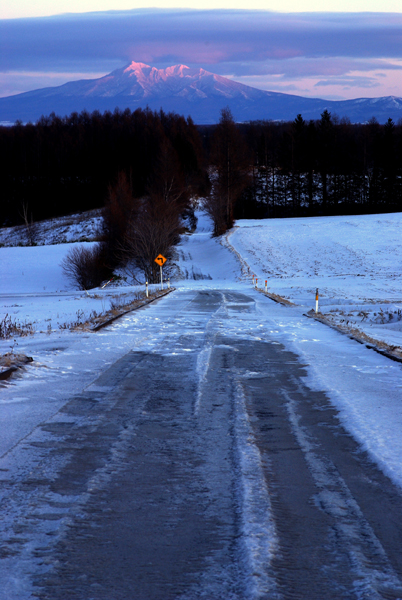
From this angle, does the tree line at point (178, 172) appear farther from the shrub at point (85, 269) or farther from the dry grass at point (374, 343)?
the dry grass at point (374, 343)

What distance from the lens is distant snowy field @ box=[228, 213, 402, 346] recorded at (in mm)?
24125

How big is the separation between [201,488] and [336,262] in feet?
159

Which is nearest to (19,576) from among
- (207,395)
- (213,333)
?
(207,395)

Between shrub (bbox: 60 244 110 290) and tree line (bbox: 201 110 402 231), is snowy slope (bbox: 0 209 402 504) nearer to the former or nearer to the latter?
shrub (bbox: 60 244 110 290)

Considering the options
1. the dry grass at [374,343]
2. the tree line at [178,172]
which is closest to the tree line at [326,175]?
the tree line at [178,172]

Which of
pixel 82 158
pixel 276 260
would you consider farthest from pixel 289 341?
pixel 82 158

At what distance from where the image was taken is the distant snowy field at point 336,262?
79.2ft

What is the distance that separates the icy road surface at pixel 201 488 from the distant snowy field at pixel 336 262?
8.79 meters

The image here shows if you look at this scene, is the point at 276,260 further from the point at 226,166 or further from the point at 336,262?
the point at 226,166

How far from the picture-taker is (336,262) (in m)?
50.2

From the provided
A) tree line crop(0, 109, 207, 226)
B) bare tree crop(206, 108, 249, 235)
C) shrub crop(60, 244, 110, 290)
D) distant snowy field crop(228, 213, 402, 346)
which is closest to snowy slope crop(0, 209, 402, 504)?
distant snowy field crop(228, 213, 402, 346)

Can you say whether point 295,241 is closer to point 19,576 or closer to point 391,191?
point 391,191

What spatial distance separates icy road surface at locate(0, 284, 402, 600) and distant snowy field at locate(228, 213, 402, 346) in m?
8.79

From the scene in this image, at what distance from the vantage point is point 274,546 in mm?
3162
